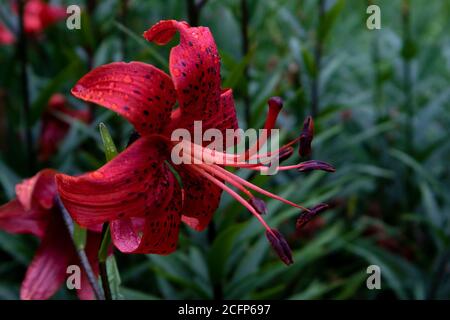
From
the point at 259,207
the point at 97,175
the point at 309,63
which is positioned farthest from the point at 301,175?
the point at 97,175

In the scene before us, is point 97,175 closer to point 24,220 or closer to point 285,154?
point 285,154

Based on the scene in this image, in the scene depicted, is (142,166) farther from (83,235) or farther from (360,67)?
(360,67)

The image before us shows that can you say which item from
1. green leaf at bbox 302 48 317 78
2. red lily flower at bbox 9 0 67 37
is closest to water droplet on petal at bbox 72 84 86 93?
green leaf at bbox 302 48 317 78

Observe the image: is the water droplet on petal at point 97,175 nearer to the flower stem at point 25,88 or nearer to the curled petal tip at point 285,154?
the curled petal tip at point 285,154

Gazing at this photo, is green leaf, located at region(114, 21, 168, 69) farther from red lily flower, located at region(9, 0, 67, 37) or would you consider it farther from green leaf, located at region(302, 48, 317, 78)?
red lily flower, located at region(9, 0, 67, 37)

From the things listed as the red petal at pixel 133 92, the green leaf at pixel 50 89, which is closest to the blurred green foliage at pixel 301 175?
the green leaf at pixel 50 89

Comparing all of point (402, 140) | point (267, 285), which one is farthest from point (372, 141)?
point (267, 285)

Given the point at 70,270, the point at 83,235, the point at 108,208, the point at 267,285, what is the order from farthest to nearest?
1. the point at 267,285
2. the point at 70,270
3. the point at 83,235
4. the point at 108,208
